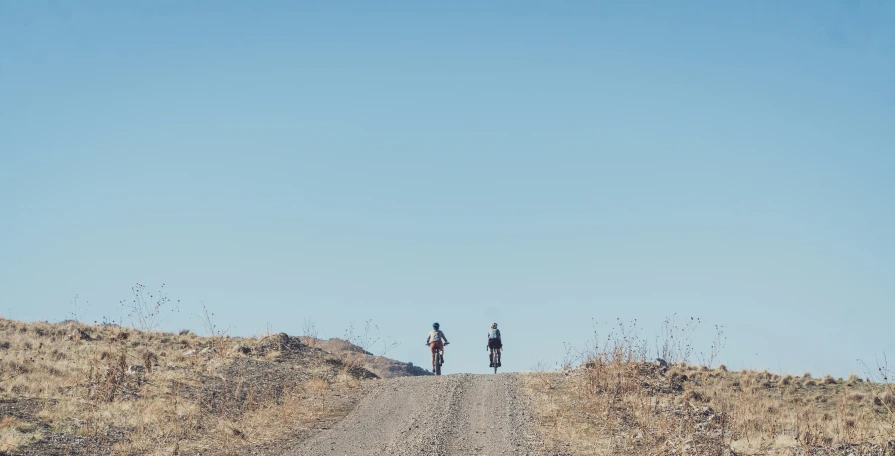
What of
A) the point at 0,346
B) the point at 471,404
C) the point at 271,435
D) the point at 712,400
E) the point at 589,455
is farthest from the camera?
the point at 0,346

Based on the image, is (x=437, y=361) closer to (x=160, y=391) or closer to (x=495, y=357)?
(x=495, y=357)

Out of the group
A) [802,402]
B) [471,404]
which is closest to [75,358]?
[471,404]

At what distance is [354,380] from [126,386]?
7.59 meters

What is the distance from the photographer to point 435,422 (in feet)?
59.4

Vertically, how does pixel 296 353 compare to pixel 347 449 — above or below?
above

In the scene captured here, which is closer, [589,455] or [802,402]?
[589,455]

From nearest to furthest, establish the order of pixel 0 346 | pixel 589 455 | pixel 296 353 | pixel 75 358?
pixel 589 455 < pixel 75 358 < pixel 0 346 < pixel 296 353

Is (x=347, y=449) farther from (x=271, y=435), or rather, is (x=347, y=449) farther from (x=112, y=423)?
(x=112, y=423)

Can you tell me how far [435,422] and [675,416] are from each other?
5.79 meters

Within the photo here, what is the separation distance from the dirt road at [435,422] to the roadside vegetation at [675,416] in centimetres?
90

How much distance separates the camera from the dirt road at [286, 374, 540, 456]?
15492 millimetres

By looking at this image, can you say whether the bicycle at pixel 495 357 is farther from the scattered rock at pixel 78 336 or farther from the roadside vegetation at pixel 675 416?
the scattered rock at pixel 78 336

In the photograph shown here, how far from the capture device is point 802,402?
97.1 feet

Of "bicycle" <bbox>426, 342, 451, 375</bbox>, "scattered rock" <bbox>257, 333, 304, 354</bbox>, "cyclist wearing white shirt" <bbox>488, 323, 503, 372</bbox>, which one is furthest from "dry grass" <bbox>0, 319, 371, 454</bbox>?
"cyclist wearing white shirt" <bbox>488, 323, 503, 372</bbox>
